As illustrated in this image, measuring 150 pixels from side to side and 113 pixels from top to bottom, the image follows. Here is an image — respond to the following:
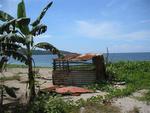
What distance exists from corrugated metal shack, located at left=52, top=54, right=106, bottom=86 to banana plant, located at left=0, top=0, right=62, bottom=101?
139 inches

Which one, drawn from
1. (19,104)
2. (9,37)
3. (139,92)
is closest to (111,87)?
(139,92)

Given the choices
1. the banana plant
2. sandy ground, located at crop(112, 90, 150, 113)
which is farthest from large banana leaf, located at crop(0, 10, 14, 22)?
sandy ground, located at crop(112, 90, 150, 113)

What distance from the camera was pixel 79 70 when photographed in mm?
16875

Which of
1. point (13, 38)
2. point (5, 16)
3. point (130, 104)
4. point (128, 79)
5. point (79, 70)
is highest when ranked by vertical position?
point (5, 16)

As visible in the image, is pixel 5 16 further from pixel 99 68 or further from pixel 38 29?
pixel 99 68

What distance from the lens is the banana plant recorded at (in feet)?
39.7

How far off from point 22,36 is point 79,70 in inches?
194

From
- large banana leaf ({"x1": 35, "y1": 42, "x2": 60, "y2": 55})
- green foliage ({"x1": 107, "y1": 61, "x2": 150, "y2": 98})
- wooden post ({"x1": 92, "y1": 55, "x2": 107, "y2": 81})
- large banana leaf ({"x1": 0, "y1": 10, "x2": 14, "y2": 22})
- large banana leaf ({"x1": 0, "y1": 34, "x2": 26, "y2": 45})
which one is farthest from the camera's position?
wooden post ({"x1": 92, "y1": 55, "x2": 107, "y2": 81})

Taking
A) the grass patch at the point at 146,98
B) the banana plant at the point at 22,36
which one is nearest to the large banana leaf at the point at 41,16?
the banana plant at the point at 22,36

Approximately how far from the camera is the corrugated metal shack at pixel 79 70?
16.9 metres

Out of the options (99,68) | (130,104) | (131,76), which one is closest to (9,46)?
(130,104)

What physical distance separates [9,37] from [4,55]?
2.40 feet

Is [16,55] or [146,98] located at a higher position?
[16,55]

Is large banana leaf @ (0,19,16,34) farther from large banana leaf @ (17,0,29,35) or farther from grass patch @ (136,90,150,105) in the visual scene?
grass patch @ (136,90,150,105)
